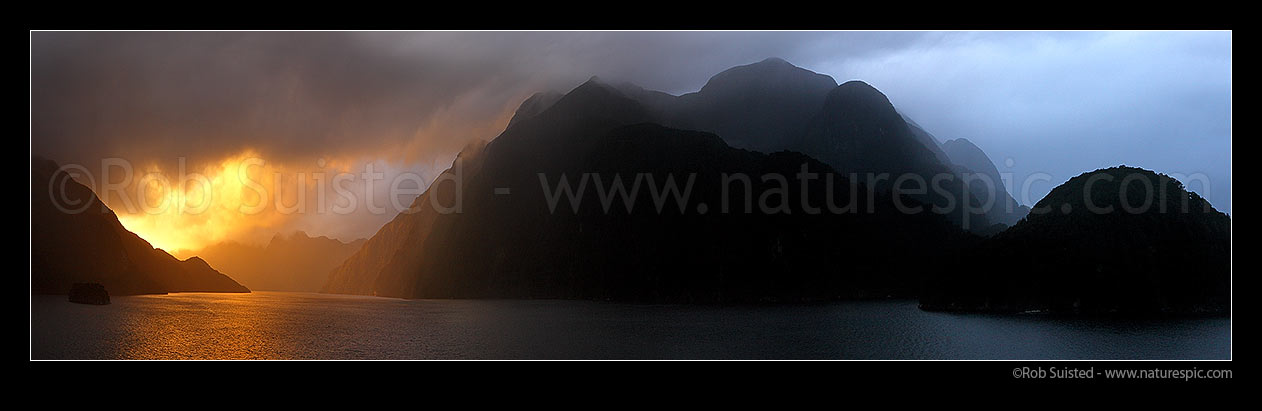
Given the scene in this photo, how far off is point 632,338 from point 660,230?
97.1 metres

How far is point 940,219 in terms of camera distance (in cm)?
16150

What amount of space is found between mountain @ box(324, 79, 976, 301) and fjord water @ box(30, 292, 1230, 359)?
6333 centimetres

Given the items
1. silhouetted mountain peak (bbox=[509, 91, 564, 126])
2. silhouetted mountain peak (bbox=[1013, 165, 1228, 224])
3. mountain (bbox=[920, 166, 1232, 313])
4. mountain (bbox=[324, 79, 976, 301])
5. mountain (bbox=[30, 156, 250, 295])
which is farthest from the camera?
silhouetted mountain peak (bbox=[509, 91, 564, 126])

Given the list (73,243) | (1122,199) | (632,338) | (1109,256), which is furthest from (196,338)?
(1122,199)

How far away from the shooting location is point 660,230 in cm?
15212

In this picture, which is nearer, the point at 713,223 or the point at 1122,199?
the point at 1122,199

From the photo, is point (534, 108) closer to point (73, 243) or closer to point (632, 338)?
point (73, 243)

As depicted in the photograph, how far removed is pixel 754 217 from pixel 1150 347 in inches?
4258

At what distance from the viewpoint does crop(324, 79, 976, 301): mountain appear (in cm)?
14312

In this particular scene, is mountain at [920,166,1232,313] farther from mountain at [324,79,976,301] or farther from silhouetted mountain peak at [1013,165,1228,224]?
mountain at [324,79,976,301]

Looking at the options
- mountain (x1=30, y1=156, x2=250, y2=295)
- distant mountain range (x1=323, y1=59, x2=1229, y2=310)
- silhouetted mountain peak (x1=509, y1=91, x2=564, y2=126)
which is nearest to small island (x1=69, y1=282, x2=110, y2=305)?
mountain (x1=30, y1=156, x2=250, y2=295)

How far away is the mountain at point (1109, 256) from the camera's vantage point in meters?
79.9

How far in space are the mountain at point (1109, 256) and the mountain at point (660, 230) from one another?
4754 cm

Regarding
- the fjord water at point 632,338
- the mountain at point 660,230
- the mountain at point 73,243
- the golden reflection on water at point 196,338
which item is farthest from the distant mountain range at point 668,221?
the golden reflection on water at point 196,338
